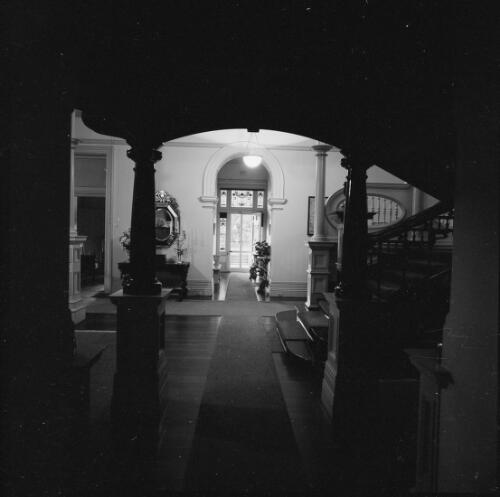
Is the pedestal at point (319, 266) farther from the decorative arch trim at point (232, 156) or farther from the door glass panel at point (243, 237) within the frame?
the door glass panel at point (243, 237)

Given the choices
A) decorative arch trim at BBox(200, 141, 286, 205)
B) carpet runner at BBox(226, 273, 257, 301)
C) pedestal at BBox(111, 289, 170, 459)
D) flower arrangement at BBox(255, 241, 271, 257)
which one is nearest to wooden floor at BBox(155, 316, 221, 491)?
pedestal at BBox(111, 289, 170, 459)

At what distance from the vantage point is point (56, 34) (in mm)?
1268

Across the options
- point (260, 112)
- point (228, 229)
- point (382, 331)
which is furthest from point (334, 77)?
point (228, 229)

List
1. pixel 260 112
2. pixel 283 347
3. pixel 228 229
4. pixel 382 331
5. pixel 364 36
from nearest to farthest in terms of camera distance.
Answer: pixel 364 36
pixel 260 112
pixel 382 331
pixel 283 347
pixel 228 229

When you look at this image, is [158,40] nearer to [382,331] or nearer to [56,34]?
[56,34]

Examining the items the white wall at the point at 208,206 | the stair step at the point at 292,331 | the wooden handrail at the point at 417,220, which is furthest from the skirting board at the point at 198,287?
the wooden handrail at the point at 417,220

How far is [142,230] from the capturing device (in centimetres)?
283

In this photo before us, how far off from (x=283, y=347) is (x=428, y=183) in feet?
8.78

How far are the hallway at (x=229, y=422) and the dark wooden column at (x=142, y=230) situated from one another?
23.7 inches

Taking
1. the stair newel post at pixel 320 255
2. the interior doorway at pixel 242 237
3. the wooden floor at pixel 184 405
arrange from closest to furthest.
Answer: the wooden floor at pixel 184 405
the stair newel post at pixel 320 255
the interior doorway at pixel 242 237

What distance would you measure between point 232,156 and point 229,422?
6.64 metres

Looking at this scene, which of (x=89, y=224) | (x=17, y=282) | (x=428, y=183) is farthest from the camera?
(x=89, y=224)

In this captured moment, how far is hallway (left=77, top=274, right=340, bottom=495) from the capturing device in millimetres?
2088

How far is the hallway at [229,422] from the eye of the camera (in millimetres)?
2088
